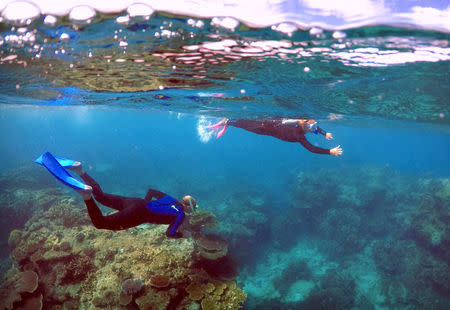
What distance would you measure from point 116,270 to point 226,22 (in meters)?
8.72

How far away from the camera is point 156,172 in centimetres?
3797

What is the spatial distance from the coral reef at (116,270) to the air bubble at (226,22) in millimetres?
7668

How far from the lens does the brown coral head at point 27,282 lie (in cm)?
796

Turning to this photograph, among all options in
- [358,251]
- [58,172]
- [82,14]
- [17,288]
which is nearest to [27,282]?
[17,288]

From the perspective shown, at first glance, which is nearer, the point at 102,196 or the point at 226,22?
the point at 226,22

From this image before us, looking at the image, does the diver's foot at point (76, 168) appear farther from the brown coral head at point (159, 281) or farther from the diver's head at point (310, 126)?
the diver's head at point (310, 126)

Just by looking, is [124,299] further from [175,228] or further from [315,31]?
[315,31]

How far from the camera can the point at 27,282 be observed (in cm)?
820

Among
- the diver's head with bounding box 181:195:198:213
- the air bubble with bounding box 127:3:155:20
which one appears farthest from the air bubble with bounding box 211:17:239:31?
the diver's head with bounding box 181:195:198:213

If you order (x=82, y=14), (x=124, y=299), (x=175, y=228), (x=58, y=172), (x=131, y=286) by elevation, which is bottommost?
(x=124, y=299)

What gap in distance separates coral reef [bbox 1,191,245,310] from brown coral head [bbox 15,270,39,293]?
0.20 metres

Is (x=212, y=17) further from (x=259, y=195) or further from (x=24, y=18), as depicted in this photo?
(x=259, y=195)

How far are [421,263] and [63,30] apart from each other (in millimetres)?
20830

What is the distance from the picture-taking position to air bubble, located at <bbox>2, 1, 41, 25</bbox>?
564 centimetres
